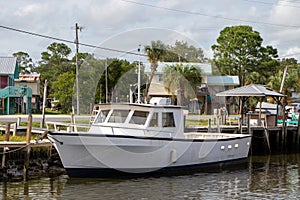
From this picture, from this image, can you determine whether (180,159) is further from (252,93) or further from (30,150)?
(252,93)

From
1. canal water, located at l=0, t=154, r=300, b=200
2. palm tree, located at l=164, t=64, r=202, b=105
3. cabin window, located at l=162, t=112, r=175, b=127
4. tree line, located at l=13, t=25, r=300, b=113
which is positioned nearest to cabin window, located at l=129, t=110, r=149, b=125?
cabin window, located at l=162, t=112, r=175, b=127

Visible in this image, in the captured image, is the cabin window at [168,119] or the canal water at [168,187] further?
the cabin window at [168,119]

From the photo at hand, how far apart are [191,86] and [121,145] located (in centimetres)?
4304

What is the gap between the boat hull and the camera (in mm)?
19500

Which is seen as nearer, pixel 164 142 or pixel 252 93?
pixel 164 142

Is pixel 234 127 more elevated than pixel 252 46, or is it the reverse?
pixel 252 46

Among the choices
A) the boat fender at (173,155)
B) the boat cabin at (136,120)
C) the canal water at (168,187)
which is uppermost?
the boat cabin at (136,120)

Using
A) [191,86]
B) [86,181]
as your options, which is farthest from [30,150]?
[191,86]

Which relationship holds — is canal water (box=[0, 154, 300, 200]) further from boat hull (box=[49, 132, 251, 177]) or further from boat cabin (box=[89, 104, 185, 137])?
boat cabin (box=[89, 104, 185, 137])

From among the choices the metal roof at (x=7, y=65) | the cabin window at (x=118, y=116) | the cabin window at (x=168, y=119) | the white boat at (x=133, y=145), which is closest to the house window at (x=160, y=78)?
the metal roof at (x=7, y=65)

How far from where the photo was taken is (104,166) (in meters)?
20.2

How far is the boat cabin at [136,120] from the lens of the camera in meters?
21.2

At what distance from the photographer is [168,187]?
1930 centimetres

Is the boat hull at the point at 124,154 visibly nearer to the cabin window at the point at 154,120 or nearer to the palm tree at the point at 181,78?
the cabin window at the point at 154,120
